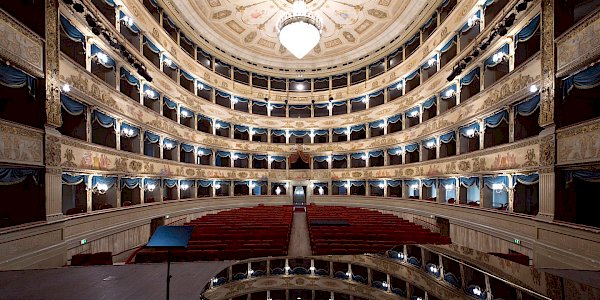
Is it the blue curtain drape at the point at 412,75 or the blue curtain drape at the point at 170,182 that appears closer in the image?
the blue curtain drape at the point at 170,182

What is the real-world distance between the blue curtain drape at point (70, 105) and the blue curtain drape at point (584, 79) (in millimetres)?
A: 14905

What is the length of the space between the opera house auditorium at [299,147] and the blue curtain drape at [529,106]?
81 millimetres

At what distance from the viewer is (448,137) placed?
14070 mm

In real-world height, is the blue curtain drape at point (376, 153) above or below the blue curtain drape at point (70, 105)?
below

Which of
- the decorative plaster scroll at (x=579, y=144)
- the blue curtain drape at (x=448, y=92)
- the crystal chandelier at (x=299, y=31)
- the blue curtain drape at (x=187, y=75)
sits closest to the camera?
the decorative plaster scroll at (x=579, y=144)

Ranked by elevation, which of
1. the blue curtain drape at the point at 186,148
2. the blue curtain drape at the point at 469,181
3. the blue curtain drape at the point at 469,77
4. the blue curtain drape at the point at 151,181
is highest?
the blue curtain drape at the point at 469,77

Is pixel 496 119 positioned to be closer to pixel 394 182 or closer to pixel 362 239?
pixel 362 239

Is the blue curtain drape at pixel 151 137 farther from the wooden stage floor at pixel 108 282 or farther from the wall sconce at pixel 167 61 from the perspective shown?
the wooden stage floor at pixel 108 282

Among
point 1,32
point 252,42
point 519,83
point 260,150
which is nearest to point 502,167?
point 519,83

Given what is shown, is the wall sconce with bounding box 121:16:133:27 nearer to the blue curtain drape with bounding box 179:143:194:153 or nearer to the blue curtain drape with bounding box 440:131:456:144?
the blue curtain drape with bounding box 179:143:194:153

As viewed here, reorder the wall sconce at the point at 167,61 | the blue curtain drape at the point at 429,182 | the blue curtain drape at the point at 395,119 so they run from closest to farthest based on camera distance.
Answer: the blue curtain drape at the point at 429,182 → the wall sconce at the point at 167,61 → the blue curtain drape at the point at 395,119

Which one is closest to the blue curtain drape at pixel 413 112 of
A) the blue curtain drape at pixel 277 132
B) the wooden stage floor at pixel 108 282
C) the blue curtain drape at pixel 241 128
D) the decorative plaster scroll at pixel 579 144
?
the decorative plaster scroll at pixel 579 144

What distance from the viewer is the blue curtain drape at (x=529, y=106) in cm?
857

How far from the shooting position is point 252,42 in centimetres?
2148
